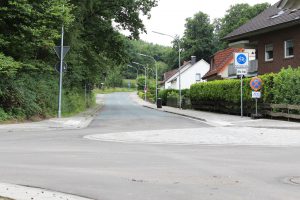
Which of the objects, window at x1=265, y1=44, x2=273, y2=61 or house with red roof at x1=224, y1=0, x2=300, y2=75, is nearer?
house with red roof at x1=224, y1=0, x2=300, y2=75

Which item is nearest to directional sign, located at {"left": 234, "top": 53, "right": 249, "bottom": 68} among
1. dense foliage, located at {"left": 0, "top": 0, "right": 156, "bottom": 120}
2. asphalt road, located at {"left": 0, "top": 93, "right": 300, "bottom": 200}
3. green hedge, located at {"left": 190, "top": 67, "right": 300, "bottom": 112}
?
green hedge, located at {"left": 190, "top": 67, "right": 300, "bottom": 112}

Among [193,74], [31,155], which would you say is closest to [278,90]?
[31,155]

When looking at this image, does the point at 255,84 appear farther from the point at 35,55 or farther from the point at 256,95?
the point at 35,55

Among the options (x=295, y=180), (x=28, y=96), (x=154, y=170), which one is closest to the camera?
(x=295, y=180)

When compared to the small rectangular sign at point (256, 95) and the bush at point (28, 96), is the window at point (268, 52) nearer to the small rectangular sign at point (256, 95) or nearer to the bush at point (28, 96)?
the small rectangular sign at point (256, 95)

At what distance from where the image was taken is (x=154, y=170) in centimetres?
941

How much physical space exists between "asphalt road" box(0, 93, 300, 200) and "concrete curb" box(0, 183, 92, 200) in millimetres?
306

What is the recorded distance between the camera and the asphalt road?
24.0ft

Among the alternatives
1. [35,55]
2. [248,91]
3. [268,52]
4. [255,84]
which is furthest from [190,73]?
[255,84]

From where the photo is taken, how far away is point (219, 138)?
16.9 metres

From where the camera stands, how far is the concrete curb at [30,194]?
6.66 m

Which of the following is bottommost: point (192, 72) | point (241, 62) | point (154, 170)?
point (154, 170)

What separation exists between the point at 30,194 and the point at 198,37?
4101 inches

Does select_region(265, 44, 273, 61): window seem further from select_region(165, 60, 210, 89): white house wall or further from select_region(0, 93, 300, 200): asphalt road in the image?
select_region(165, 60, 210, 89): white house wall
